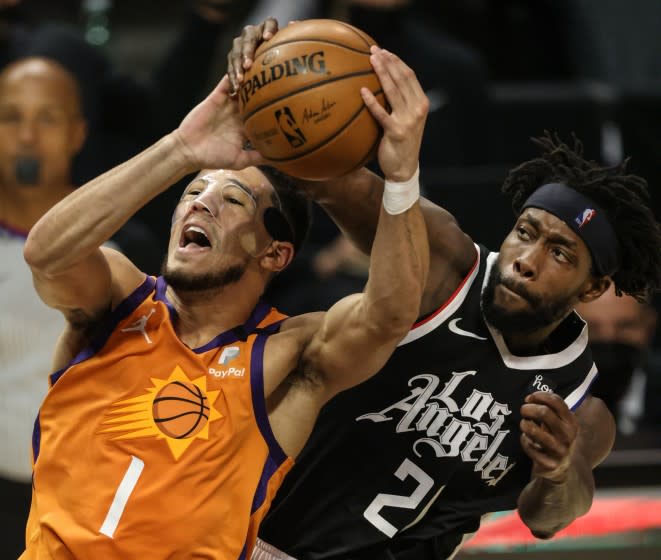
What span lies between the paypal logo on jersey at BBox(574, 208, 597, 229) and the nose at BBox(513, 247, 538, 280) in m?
0.17

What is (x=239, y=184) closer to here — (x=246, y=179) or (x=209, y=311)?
(x=246, y=179)

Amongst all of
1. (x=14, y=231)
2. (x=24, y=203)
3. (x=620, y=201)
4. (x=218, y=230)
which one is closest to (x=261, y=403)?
(x=218, y=230)

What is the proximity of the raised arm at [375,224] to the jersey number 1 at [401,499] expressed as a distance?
0.48 m

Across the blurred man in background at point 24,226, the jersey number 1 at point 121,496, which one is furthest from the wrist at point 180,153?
the blurred man in background at point 24,226

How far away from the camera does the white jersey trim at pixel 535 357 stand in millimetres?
3404

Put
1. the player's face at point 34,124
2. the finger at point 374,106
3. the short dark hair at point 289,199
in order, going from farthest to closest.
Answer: the player's face at point 34,124
the short dark hair at point 289,199
the finger at point 374,106

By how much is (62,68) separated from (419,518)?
2.88m

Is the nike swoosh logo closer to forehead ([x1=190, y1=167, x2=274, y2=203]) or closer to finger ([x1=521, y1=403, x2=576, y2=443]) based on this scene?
finger ([x1=521, y1=403, x2=576, y2=443])

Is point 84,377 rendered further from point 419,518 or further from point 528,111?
point 528,111

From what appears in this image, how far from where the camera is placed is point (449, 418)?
339 cm

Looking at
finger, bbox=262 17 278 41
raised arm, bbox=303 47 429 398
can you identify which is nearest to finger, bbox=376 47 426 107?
raised arm, bbox=303 47 429 398

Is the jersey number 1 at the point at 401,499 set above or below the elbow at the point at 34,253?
below

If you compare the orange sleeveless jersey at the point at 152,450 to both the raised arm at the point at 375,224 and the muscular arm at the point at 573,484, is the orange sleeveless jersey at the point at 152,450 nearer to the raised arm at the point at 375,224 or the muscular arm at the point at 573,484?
the raised arm at the point at 375,224

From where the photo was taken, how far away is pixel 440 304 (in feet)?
11.0
